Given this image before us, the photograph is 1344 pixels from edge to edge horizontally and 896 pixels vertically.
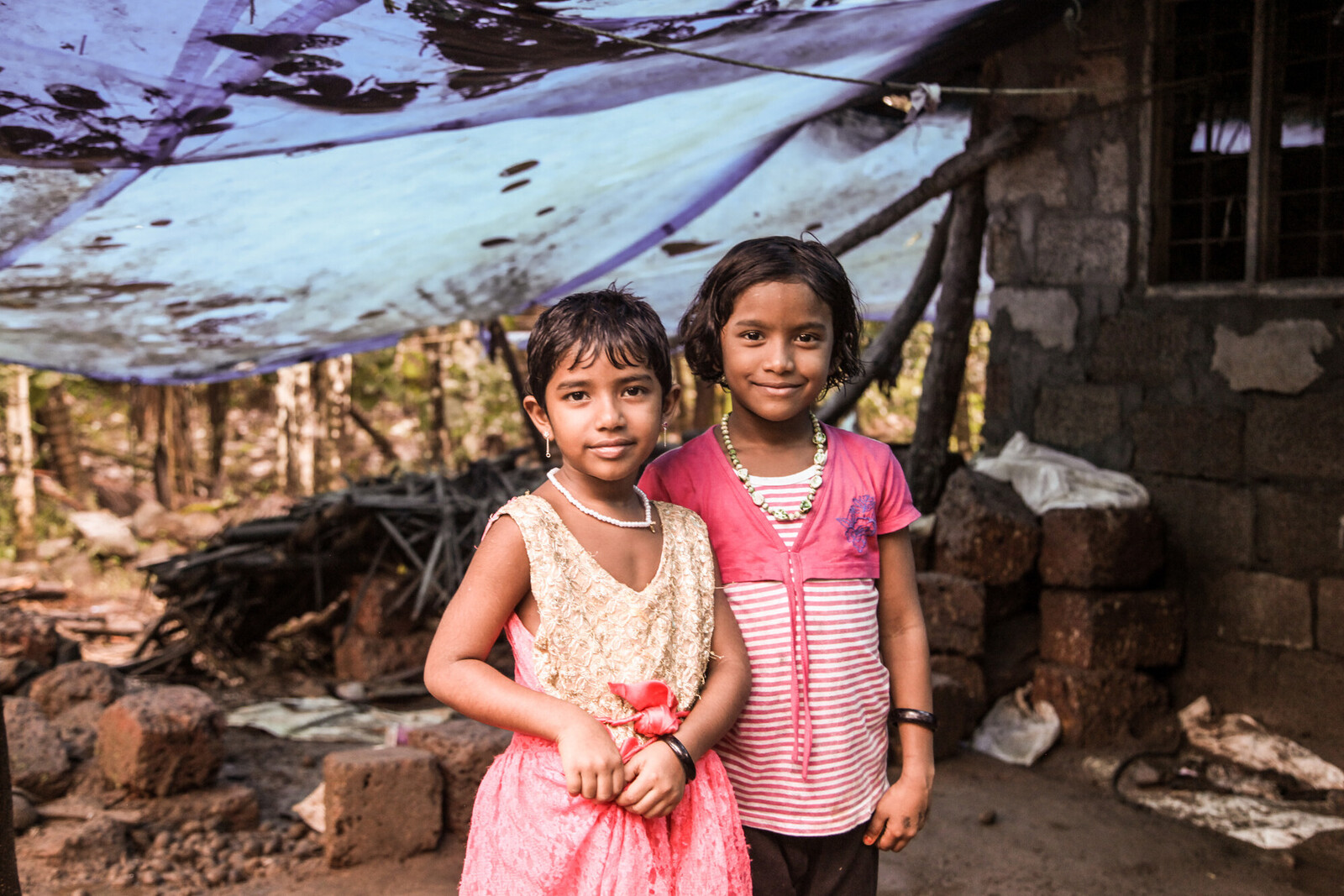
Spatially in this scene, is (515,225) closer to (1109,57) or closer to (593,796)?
(1109,57)

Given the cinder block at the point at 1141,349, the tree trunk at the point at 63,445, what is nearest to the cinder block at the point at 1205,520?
the cinder block at the point at 1141,349

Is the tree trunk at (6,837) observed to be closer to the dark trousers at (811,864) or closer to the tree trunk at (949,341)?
the dark trousers at (811,864)

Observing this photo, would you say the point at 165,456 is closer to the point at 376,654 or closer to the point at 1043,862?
the point at 376,654

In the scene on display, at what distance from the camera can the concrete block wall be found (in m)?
4.08

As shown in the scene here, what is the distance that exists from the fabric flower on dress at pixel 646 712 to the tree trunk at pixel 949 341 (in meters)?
3.65

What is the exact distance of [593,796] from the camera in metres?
1.41

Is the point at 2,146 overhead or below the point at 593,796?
overhead

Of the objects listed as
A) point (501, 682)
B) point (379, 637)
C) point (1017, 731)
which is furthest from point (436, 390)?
point (501, 682)

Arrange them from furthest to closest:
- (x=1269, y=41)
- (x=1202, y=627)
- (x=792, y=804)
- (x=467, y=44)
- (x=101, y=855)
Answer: (x=1202, y=627), (x=1269, y=41), (x=101, y=855), (x=467, y=44), (x=792, y=804)

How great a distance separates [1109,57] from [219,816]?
15.5ft

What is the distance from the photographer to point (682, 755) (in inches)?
58.4

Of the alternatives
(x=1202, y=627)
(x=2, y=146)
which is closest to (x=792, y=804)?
(x=2, y=146)

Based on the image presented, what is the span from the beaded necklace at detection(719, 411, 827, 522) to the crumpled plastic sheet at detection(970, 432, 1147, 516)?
290 cm

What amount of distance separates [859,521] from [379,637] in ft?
16.7
